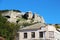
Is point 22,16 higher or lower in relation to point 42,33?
higher

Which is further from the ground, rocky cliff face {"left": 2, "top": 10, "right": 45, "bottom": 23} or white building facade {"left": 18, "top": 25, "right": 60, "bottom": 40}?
rocky cliff face {"left": 2, "top": 10, "right": 45, "bottom": 23}

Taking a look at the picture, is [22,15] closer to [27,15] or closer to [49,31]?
[27,15]

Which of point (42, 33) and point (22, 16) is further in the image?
point (22, 16)

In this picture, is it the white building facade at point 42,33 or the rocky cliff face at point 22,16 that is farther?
the rocky cliff face at point 22,16

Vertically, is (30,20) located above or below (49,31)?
above

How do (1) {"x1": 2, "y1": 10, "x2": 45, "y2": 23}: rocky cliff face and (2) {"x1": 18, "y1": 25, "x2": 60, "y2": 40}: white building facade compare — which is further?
(1) {"x1": 2, "y1": 10, "x2": 45, "y2": 23}: rocky cliff face

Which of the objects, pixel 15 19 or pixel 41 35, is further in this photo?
pixel 15 19

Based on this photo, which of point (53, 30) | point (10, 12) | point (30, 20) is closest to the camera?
point (53, 30)

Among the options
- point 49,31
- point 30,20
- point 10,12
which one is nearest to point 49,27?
point 49,31

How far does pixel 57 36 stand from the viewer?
45281 millimetres

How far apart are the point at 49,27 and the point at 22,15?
214ft

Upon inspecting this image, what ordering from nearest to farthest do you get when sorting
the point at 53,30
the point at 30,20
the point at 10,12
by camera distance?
the point at 53,30, the point at 30,20, the point at 10,12

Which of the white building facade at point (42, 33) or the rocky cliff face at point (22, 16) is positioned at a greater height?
the rocky cliff face at point (22, 16)

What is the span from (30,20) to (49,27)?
193ft
